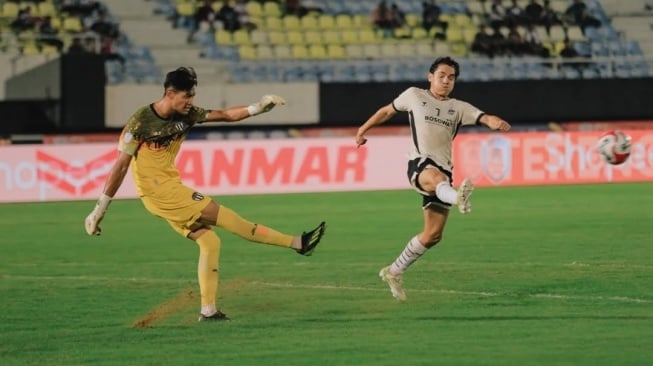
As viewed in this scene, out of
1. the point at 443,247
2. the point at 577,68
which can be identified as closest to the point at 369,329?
the point at 443,247

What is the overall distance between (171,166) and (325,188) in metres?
A: 17.6

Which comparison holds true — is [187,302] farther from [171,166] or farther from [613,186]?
[613,186]

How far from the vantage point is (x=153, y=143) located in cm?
1068

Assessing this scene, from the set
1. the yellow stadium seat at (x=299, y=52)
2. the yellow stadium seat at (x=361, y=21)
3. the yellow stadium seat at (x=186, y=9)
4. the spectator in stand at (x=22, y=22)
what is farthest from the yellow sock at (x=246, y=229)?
the yellow stadium seat at (x=361, y=21)

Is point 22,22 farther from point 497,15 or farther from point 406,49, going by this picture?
point 497,15

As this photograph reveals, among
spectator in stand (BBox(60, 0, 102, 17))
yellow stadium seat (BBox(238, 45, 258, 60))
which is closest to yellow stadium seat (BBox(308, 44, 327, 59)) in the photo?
yellow stadium seat (BBox(238, 45, 258, 60))

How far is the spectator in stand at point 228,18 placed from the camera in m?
35.4

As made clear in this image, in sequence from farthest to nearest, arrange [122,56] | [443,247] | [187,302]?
[122,56]
[443,247]
[187,302]

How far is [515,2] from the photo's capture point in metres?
37.6

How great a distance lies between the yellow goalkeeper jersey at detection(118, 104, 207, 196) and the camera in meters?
10.5

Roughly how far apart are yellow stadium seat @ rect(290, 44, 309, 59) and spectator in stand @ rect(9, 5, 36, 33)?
6.62 m

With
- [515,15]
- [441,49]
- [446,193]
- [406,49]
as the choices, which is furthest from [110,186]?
[515,15]

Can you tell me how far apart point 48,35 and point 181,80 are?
2261 centimetres

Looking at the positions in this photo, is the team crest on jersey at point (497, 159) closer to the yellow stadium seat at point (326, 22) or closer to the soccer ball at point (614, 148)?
the yellow stadium seat at point (326, 22)
